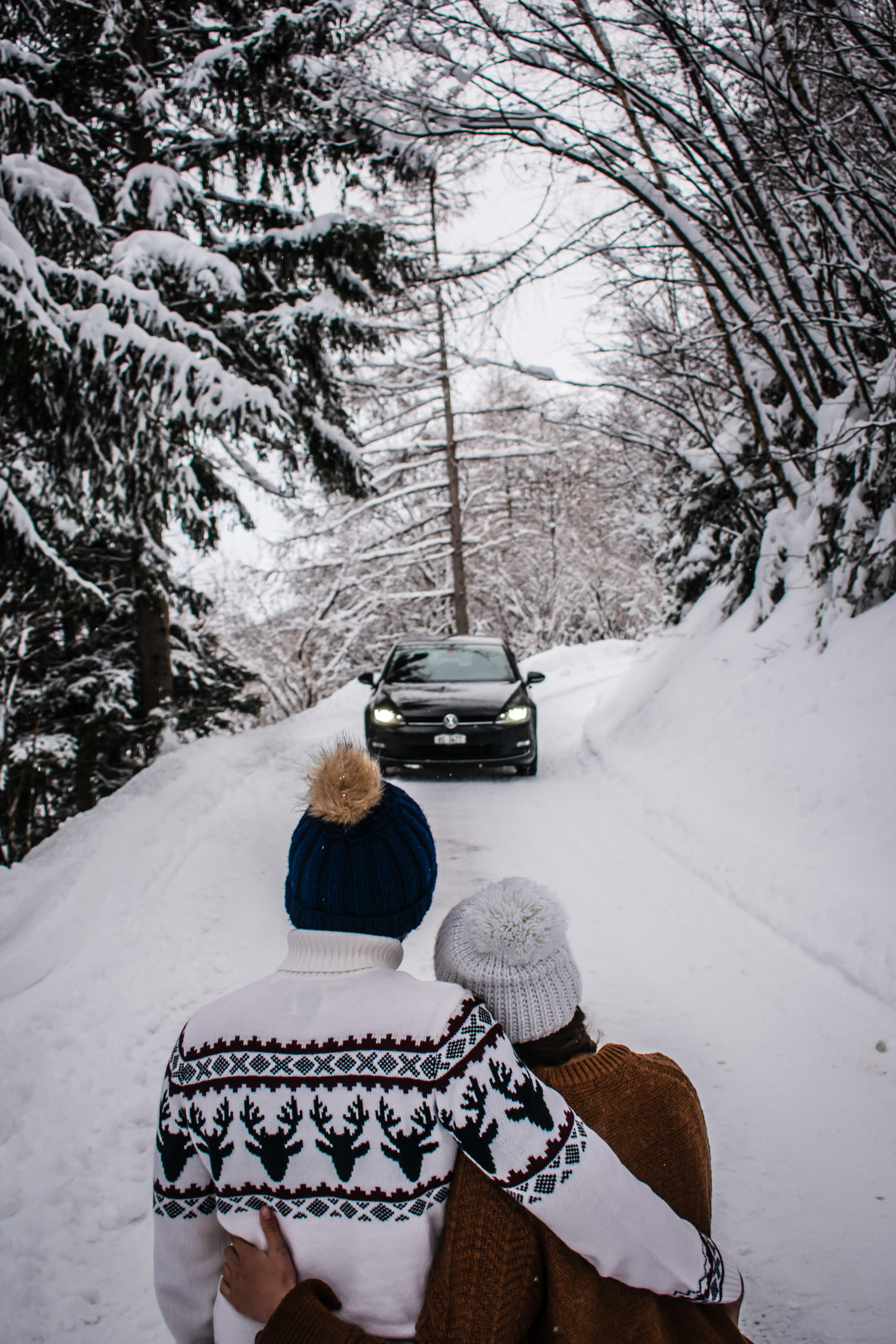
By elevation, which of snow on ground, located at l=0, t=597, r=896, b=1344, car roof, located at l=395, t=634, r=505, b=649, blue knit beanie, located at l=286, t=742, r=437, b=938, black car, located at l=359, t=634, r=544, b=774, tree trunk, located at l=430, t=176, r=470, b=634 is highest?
tree trunk, located at l=430, t=176, r=470, b=634

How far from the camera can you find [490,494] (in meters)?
23.8

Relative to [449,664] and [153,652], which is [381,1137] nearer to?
[449,664]

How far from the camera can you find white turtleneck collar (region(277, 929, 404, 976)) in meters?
1.26

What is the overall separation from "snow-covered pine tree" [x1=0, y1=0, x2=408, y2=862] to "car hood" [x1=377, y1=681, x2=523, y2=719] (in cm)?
312

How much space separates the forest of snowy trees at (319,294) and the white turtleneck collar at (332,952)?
18.8ft

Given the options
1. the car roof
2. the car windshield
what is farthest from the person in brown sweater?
the car roof

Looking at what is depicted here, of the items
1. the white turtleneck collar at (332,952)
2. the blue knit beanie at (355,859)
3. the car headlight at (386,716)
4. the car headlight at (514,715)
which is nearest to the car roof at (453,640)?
the car headlight at (386,716)

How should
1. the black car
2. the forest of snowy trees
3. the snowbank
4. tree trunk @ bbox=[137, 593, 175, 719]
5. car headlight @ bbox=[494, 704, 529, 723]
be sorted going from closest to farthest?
1. the snowbank
2. the forest of snowy trees
3. the black car
4. car headlight @ bbox=[494, 704, 529, 723]
5. tree trunk @ bbox=[137, 593, 175, 719]

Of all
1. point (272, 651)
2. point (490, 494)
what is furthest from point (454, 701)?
point (490, 494)

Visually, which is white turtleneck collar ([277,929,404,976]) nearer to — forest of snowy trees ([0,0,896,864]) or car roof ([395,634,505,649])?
forest of snowy trees ([0,0,896,864])

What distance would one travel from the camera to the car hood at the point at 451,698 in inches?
317

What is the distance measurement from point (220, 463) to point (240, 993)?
9.35 m

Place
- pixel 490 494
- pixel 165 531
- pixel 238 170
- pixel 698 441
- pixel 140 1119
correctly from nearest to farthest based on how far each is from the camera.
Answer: pixel 140 1119 → pixel 238 170 → pixel 165 531 → pixel 698 441 → pixel 490 494

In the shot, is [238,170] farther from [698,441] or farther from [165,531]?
[698,441]
